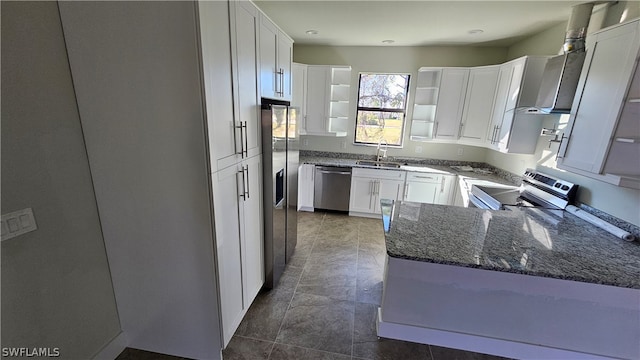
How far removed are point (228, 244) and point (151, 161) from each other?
65cm

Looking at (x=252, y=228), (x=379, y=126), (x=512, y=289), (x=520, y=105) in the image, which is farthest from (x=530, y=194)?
(x=252, y=228)

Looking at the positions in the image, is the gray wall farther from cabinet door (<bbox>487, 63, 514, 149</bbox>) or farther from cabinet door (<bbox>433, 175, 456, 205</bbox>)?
cabinet door (<bbox>487, 63, 514, 149</bbox>)

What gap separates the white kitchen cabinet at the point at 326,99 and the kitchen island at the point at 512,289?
262 centimetres

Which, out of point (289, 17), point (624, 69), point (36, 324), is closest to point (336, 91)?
point (289, 17)

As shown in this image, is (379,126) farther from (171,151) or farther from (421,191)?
(171,151)

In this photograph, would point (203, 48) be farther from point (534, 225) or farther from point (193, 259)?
point (534, 225)

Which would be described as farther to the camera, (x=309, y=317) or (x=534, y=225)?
(x=309, y=317)

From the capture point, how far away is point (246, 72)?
1.65 meters

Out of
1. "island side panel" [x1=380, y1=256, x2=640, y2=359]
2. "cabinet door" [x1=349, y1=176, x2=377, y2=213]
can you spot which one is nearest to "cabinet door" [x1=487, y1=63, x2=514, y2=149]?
"cabinet door" [x1=349, y1=176, x2=377, y2=213]

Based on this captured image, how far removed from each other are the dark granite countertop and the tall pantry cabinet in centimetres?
106

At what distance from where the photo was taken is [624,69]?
1.52 meters

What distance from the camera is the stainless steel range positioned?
222cm

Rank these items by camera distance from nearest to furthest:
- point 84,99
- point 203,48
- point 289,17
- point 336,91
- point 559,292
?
point 203,48 → point 84,99 → point 559,292 → point 289,17 → point 336,91

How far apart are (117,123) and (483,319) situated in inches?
94.7
